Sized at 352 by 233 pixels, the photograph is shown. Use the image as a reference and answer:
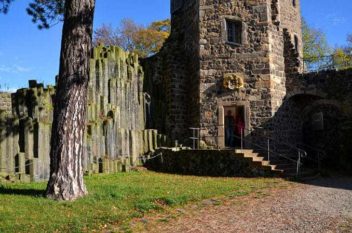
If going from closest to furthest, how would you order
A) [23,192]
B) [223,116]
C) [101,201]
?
[101,201]
[23,192]
[223,116]

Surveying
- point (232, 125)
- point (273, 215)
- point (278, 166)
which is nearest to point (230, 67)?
point (232, 125)

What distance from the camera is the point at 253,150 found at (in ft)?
54.9

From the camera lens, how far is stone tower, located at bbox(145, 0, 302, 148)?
1748 centimetres

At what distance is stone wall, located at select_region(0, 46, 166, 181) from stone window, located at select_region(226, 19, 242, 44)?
171 inches

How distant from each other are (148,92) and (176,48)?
2.49m

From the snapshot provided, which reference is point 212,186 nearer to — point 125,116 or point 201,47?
point 125,116

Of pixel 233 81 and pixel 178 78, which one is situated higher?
pixel 178 78

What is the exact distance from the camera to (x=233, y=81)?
17.6m

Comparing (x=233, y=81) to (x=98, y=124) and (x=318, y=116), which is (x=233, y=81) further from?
(x=98, y=124)

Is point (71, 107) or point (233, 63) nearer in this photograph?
point (71, 107)

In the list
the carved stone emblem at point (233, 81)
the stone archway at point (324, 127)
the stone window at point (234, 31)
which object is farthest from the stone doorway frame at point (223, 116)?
the stone archway at point (324, 127)

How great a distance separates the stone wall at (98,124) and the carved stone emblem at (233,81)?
361 cm

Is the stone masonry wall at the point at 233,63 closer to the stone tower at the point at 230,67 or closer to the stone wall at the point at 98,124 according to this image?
the stone tower at the point at 230,67

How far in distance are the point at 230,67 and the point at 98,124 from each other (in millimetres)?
6245
